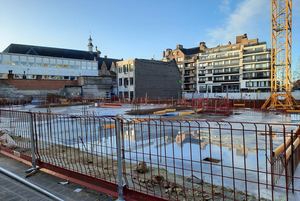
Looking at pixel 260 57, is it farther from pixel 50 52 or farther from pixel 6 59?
pixel 6 59

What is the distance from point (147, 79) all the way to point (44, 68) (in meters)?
27.6

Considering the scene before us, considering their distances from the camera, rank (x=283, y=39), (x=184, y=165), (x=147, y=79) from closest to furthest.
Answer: (x=184, y=165), (x=283, y=39), (x=147, y=79)

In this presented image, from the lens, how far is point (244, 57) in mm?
58344

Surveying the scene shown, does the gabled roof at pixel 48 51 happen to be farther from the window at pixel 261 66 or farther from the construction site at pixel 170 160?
the window at pixel 261 66

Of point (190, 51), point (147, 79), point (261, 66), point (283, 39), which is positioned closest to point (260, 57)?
point (261, 66)

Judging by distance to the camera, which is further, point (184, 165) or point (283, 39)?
point (283, 39)

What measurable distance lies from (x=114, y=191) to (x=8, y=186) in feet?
9.35

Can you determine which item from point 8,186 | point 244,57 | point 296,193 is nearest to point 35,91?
point 8,186

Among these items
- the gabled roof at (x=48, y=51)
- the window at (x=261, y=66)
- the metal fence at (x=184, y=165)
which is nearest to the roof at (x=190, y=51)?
the window at (x=261, y=66)

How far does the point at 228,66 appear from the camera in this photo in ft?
200

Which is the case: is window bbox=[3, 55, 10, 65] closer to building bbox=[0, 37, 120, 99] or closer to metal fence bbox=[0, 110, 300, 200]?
building bbox=[0, 37, 120, 99]

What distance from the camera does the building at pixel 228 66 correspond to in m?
55.4

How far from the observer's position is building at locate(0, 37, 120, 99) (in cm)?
4502

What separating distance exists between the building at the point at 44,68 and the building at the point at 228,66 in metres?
29.7
